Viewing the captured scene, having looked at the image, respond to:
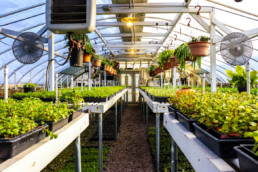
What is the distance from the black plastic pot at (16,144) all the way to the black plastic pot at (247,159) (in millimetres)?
912

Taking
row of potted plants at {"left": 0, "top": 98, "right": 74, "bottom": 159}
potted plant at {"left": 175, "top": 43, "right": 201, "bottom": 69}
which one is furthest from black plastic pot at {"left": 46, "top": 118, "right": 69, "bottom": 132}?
potted plant at {"left": 175, "top": 43, "right": 201, "bottom": 69}

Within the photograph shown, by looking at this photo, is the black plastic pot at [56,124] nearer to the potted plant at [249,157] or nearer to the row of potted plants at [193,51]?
the potted plant at [249,157]

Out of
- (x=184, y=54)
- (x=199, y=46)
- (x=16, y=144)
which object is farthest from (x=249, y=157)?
(x=184, y=54)

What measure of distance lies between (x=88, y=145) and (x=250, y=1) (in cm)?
471

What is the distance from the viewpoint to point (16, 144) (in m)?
0.94

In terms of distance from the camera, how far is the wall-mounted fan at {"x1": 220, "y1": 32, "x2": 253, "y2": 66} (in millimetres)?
2822

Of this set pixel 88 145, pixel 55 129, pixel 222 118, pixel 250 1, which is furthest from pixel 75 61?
pixel 250 1

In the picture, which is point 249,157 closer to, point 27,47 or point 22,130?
point 22,130

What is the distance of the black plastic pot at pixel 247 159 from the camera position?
2.01 ft

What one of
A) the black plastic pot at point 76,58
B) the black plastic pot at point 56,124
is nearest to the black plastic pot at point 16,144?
the black plastic pot at point 56,124

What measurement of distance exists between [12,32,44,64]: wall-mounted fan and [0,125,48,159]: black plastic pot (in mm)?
2282

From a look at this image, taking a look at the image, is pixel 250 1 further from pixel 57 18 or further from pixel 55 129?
pixel 55 129

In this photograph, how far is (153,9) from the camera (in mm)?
4465

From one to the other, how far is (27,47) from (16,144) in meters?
2.49
